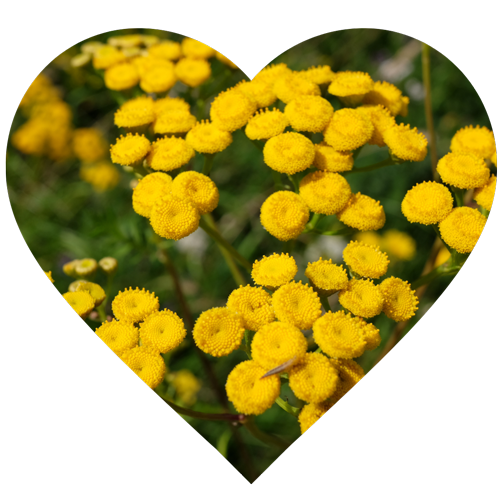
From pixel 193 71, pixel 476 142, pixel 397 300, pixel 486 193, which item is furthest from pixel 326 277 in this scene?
pixel 193 71

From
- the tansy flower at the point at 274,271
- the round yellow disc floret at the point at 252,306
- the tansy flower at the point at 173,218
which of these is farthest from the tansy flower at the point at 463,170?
the tansy flower at the point at 173,218

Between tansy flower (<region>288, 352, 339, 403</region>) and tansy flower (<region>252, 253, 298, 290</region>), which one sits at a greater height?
tansy flower (<region>252, 253, 298, 290</region>)

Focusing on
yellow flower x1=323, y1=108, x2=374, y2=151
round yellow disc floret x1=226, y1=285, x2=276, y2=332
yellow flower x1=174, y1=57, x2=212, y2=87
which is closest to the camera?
round yellow disc floret x1=226, y1=285, x2=276, y2=332

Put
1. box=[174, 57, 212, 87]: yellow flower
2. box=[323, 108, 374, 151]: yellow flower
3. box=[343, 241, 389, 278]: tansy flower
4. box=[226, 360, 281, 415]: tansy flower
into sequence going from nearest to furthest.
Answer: box=[226, 360, 281, 415]: tansy flower < box=[343, 241, 389, 278]: tansy flower < box=[323, 108, 374, 151]: yellow flower < box=[174, 57, 212, 87]: yellow flower

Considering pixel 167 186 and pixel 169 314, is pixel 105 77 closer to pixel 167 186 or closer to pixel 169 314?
pixel 167 186

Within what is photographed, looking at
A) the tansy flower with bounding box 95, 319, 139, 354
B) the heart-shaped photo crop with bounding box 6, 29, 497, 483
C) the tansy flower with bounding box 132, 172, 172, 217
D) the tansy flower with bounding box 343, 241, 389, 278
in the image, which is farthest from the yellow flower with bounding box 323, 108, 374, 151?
the tansy flower with bounding box 95, 319, 139, 354

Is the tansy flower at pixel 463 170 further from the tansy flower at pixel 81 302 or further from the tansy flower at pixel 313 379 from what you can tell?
the tansy flower at pixel 81 302

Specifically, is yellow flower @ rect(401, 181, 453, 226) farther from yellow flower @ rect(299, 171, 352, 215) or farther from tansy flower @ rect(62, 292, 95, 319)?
tansy flower @ rect(62, 292, 95, 319)
